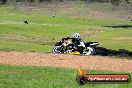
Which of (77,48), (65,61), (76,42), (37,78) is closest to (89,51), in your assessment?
(77,48)

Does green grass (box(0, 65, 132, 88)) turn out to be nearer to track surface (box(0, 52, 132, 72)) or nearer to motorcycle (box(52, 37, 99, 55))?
track surface (box(0, 52, 132, 72))

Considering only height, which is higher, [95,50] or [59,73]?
[59,73]

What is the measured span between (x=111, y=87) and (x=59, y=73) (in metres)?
5.02

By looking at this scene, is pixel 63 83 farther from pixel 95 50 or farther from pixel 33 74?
pixel 95 50

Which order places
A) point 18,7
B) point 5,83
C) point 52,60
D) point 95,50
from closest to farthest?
point 5,83, point 52,60, point 95,50, point 18,7

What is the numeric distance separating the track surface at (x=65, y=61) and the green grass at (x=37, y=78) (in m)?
1.84

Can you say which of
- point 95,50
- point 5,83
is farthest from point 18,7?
point 5,83

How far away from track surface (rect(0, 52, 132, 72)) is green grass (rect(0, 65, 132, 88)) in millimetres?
1837

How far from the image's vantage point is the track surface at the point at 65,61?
18748 mm

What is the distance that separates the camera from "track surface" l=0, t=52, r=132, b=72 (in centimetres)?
1875

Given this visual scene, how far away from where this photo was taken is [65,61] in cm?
2031

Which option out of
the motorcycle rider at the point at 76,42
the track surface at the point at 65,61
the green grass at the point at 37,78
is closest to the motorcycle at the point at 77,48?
the motorcycle rider at the point at 76,42

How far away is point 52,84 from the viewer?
12.3m

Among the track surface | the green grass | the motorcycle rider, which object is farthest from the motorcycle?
the green grass
